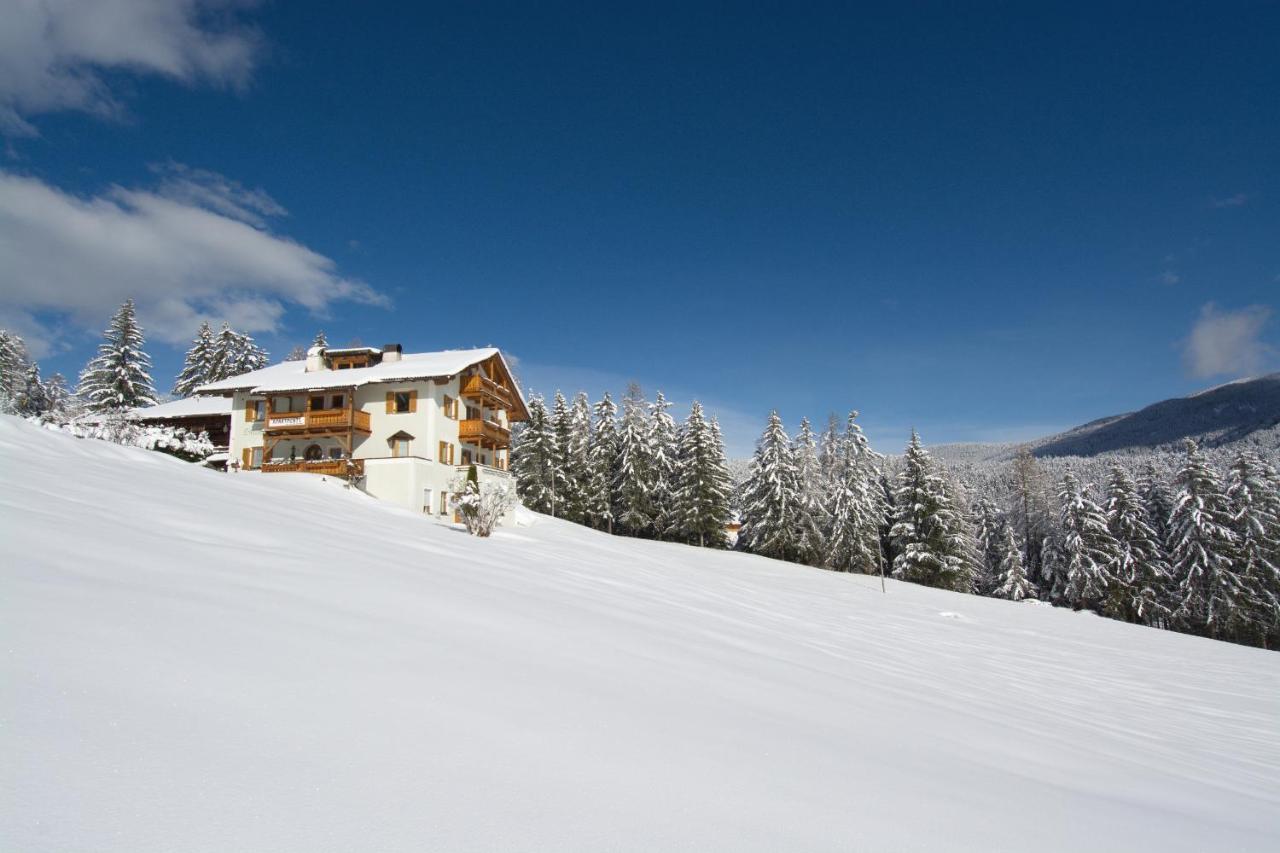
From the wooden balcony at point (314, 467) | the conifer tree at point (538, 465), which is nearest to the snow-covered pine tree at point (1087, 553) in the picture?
the conifer tree at point (538, 465)

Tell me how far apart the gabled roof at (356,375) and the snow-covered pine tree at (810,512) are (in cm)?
2390

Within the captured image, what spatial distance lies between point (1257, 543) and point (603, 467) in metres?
40.6

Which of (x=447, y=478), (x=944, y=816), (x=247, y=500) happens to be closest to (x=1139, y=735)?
(x=944, y=816)

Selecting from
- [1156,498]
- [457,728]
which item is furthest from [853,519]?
[457,728]

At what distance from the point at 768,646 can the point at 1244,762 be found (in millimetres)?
5293

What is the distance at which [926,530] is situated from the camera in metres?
46.5

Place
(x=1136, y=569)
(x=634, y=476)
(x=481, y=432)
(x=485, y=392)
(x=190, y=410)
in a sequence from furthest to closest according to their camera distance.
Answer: (x=634, y=476)
(x=1136, y=569)
(x=190, y=410)
(x=485, y=392)
(x=481, y=432)

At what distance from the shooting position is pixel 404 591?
6.54 meters

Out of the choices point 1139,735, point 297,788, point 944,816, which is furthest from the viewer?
point 1139,735

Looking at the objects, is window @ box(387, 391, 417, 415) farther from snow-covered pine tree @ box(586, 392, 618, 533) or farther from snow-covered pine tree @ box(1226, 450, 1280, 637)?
snow-covered pine tree @ box(1226, 450, 1280, 637)

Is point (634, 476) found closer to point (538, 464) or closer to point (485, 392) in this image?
point (538, 464)

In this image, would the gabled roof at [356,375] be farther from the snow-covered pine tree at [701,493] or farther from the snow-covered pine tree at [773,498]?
the snow-covered pine tree at [773,498]

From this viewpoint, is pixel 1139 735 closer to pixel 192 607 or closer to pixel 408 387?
pixel 192 607

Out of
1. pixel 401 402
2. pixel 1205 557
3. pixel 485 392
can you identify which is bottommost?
pixel 1205 557
